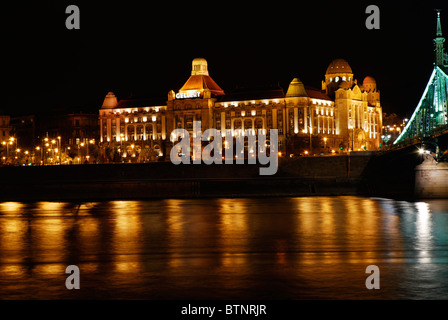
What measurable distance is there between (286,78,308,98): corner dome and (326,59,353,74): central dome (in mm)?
18467

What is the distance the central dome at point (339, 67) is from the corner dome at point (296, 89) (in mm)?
18467

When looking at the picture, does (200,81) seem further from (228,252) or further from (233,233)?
(228,252)

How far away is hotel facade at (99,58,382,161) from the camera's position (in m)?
123

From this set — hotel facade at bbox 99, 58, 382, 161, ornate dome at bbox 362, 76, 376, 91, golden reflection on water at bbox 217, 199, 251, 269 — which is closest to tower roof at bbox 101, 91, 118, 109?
hotel facade at bbox 99, 58, 382, 161

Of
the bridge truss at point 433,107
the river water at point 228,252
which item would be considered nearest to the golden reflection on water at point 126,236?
the river water at point 228,252

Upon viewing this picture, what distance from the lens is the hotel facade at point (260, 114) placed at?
403 feet

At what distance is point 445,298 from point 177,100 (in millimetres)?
116735

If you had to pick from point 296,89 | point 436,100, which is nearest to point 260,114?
point 296,89

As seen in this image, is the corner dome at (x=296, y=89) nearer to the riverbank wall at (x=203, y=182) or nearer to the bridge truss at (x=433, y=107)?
the riverbank wall at (x=203, y=182)

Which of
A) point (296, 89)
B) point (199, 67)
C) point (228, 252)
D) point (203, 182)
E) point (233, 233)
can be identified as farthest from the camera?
point (199, 67)

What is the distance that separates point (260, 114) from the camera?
127000 mm

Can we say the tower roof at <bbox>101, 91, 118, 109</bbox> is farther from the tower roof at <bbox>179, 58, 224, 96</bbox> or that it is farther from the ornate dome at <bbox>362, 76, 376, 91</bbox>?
the ornate dome at <bbox>362, 76, 376, 91</bbox>

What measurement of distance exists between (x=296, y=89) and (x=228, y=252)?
9656cm

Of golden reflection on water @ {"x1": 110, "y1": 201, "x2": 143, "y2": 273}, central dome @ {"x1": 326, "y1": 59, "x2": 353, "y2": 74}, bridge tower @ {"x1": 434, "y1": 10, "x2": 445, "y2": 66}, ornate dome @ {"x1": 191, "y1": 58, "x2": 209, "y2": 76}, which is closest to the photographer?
golden reflection on water @ {"x1": 110, "y1": 201, "x2": 143, "y2": 273}
